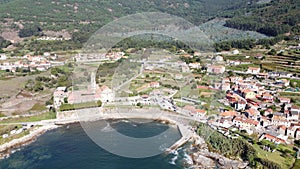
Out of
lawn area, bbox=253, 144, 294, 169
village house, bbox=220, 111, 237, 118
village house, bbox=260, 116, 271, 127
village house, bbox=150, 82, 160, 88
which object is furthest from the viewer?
village house, bbox=150, 82, 160, 88

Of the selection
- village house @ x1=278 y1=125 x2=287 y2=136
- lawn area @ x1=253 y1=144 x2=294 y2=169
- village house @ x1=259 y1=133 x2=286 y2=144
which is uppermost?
village house @ x1=278 y1=125 x2=287 y2=136

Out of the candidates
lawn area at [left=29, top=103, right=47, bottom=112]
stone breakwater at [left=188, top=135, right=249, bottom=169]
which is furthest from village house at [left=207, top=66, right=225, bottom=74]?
lawn area at [left=29, top=103, right=47, bottom=112]

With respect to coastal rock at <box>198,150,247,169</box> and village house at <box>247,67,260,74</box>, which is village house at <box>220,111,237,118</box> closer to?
coastal rock at <box>198,150,247,169</box>

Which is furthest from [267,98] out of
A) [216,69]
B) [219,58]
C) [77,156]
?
[77,156]

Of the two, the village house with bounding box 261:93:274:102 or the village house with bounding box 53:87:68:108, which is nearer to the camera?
the village house with bounding box 261:93:274:102

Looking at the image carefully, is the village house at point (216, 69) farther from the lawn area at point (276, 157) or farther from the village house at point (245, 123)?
the lawn area at point (276, 157)

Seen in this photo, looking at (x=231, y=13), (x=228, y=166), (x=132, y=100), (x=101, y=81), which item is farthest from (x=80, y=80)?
(x=231, y=13)

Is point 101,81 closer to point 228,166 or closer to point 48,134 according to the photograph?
point 48,134
